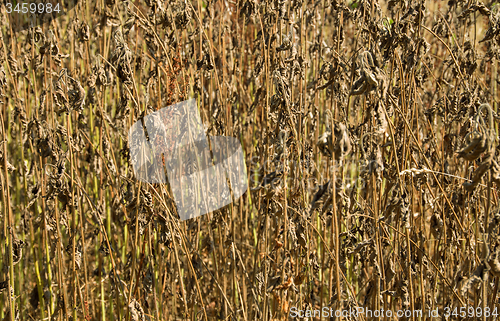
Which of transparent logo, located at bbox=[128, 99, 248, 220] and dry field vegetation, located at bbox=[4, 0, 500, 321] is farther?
transparent logo, located at bbox=[128, 99, 248, 220]

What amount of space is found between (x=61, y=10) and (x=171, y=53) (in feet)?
2.79

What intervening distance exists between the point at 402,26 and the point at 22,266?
70.0 inches

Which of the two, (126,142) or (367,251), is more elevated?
(126,142)

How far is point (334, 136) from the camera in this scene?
0.66 metres

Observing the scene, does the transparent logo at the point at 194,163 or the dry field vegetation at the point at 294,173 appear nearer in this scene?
the dry field vegetation at the point at 294,173

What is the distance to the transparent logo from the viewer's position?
1.23m

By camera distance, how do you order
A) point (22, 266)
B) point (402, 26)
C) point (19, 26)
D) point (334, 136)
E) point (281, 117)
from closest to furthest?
point (334, 136) < point (281, 117) < point (402, 26) < point (22, 266) < point (19, 26)

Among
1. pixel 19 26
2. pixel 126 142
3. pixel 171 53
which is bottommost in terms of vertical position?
pixel 126 142

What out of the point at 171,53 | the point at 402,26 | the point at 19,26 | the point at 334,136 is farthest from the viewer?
the point at 19,26

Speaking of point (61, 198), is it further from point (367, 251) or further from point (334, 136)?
point (367, 251)

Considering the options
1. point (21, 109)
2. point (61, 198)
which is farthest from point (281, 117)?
point (21, 109)

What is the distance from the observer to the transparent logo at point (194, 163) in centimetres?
123

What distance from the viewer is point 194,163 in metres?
1.30

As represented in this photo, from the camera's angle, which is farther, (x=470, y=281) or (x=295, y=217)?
(x=295, y=217)
